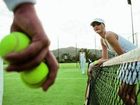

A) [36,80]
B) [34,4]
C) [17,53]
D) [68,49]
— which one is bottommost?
[36,80]

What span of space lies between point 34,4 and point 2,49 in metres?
0.23

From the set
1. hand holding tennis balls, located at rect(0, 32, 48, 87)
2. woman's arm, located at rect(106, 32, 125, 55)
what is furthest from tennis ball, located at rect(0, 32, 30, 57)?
woman's arm, located at rect(106, 32, 125, 55)

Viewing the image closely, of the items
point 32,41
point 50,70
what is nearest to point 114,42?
point 50,70

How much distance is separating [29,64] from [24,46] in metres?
0.09

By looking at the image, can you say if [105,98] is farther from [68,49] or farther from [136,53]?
[68,49]

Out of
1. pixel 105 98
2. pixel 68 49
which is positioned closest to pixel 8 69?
pixel 105 98

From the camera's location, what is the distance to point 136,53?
2656mm

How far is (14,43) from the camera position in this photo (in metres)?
1.44

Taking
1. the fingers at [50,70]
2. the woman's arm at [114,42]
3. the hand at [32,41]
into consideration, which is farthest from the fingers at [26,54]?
the woman's arm at [114,42]

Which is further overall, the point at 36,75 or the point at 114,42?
the point at 114,42

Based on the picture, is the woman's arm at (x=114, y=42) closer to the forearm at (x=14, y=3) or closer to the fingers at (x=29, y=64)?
the forearm at (x=14, y=3)

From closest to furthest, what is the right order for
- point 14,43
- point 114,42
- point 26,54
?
1. point 26,54
2. point 14,43
3. point 114,42

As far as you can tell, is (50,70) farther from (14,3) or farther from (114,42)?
(114,42)

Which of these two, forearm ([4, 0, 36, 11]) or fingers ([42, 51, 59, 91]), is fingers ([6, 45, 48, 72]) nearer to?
fingers ([42, 51, 59, 91])
